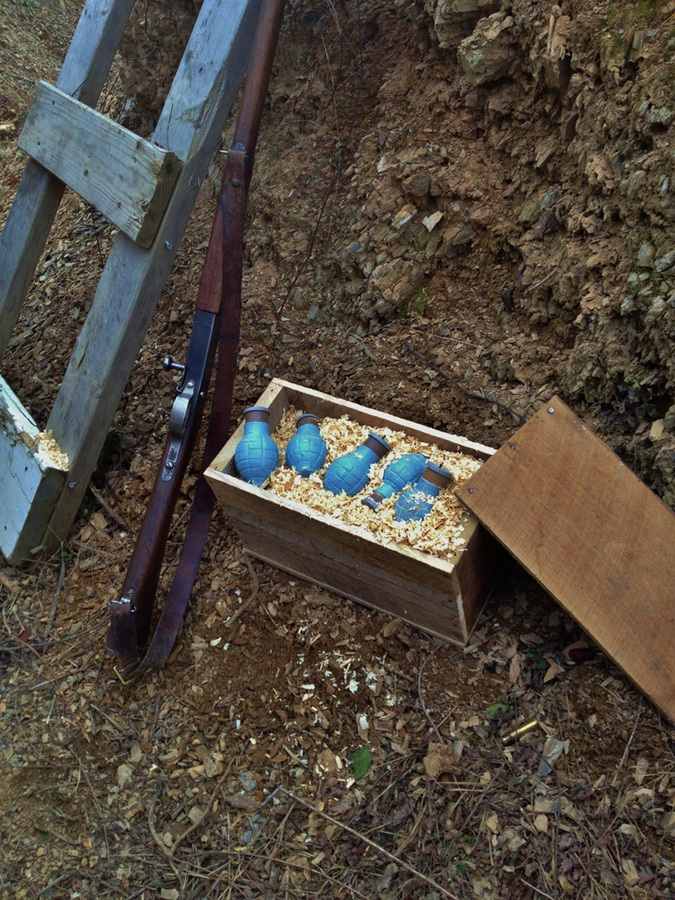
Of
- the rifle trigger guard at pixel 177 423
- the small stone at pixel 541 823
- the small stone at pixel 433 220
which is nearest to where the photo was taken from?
the small stone at pixel 541 823

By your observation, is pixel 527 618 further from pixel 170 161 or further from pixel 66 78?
pixel 66 78

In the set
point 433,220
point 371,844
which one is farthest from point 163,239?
point 371,844

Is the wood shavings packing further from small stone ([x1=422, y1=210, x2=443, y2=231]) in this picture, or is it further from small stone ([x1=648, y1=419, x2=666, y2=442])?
small stone ([x1=422, y1=210, x2=443, y2=231])

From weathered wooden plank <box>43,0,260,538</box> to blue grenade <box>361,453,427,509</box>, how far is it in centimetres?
120

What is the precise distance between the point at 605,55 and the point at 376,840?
8.78 feet

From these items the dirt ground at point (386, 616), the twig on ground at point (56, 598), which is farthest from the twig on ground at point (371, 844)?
the twig on ground at point (56, 598)

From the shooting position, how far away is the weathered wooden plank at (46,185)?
9.09 ft

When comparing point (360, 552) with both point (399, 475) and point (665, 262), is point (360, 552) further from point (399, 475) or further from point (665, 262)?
point (665, 262)

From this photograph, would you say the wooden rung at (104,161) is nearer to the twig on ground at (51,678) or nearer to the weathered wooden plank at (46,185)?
the weathered wooden plank at (46,185)

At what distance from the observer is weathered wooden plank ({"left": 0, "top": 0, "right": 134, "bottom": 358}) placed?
109 inches

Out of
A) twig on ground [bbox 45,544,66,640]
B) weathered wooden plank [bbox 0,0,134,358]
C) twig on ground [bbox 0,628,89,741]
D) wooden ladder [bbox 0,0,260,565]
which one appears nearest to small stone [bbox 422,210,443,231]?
wooden ladder [bbox 0,0,260,565]

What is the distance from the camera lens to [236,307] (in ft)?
7.64

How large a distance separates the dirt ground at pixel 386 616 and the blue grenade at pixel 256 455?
49 centimetres

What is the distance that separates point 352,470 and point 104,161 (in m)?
1.62
